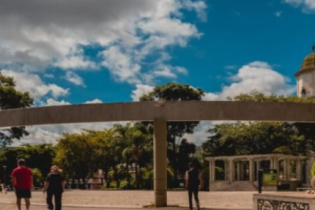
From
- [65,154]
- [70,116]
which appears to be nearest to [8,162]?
[65,154]

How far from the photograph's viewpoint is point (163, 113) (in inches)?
589

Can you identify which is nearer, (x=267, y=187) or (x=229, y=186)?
(x=267, y=187)

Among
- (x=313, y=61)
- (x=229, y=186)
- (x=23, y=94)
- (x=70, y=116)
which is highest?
(x=313, y=61)

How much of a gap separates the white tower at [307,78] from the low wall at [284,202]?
47.9m

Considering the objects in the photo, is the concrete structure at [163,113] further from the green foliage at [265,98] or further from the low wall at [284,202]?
the green foliage at [265,98]

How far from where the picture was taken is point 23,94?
135 feet

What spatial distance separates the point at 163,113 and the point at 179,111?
0.46m

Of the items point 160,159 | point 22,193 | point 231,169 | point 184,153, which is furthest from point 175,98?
point 22,193

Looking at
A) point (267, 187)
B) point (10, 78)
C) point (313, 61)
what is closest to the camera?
point (267, 187)

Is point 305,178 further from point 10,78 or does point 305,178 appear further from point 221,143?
point 10,78

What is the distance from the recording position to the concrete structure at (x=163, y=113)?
1489 cm

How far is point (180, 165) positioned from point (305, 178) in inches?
471

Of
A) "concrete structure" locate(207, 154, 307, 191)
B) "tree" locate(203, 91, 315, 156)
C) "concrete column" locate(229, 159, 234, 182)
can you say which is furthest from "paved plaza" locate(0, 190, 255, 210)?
"tree" locate(203, 91, 315, 156)

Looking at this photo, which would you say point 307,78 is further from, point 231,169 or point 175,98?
point 231,169
